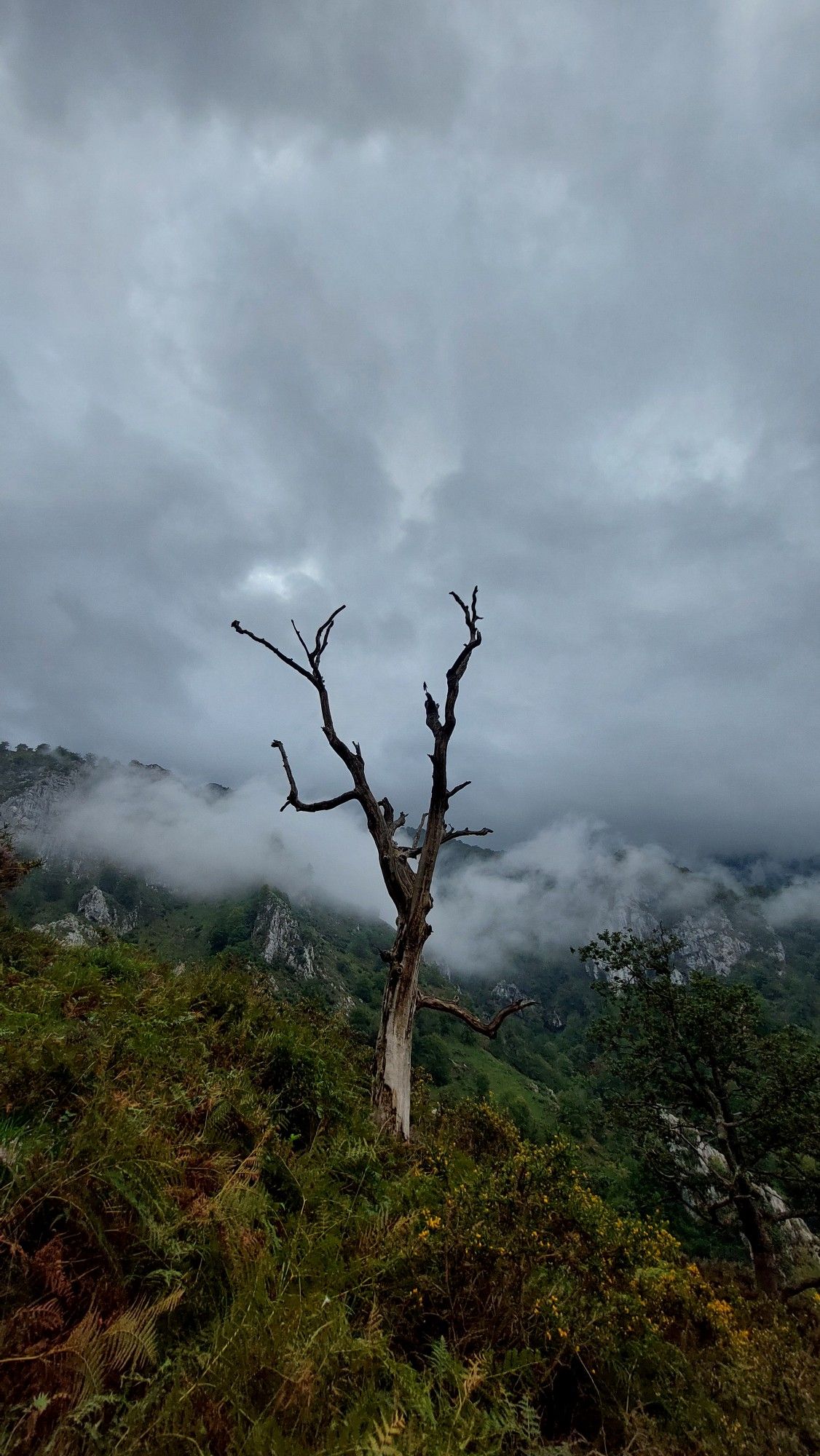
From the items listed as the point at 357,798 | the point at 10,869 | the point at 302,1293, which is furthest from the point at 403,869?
the point at 10,869

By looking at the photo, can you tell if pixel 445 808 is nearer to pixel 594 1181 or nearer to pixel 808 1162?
pixel 808 1162

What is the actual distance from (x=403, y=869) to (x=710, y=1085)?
20.1 metres

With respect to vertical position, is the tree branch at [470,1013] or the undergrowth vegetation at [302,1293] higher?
the tree branch at [470,1013]

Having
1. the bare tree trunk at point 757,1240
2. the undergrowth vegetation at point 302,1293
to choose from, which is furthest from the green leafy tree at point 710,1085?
the undergrowth vegetation at point 302,1293

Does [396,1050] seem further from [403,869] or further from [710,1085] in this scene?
[710,1085]

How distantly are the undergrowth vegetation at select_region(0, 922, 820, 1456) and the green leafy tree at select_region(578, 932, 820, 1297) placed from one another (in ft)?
57.3

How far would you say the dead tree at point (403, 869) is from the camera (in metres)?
10.2

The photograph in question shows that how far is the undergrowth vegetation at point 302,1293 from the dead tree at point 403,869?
2.90 metres

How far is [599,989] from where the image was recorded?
80.5ft

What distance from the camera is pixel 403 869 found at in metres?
12.4

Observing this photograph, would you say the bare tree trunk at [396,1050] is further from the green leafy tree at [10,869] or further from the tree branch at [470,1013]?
the green leafy tree at [10,869]

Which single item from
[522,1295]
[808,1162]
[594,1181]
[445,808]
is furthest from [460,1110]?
[594,1181]

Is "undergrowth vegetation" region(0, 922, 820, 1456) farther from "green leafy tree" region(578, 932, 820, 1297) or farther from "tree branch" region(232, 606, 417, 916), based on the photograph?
"green leafy tree" region(578, 932, 820, 1297)

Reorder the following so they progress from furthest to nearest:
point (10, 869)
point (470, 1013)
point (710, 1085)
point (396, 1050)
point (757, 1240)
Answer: point (710, 1085)
point (757, 1240)
point (10, 869)
point (470, 1013)
point (396, 1050)
